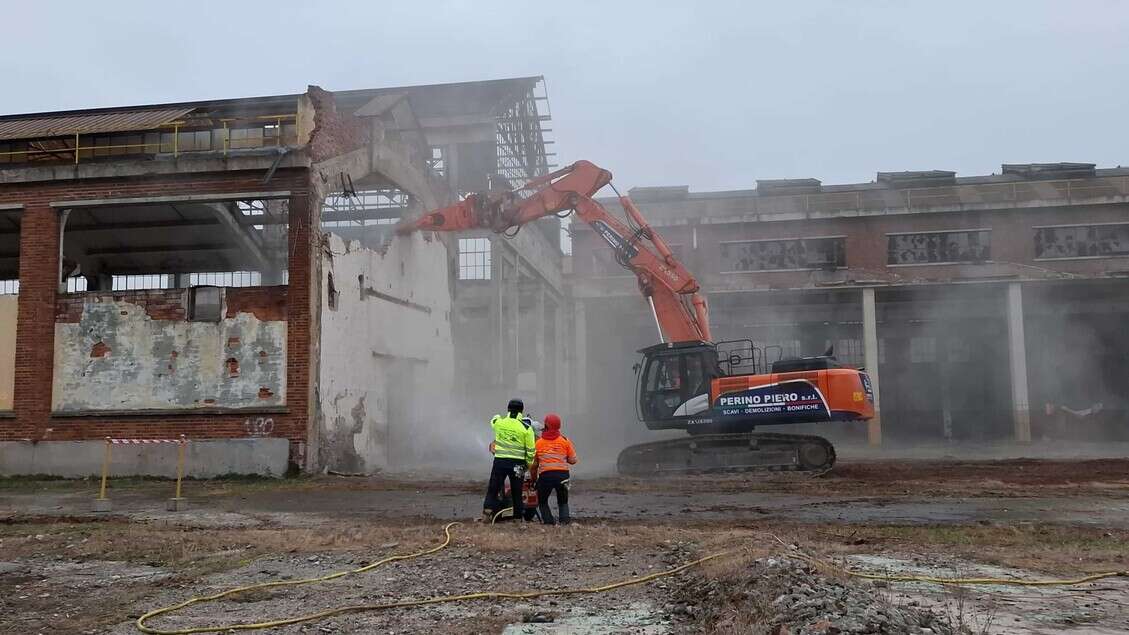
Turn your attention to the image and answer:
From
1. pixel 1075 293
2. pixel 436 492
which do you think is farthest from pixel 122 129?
pixel 1075 293

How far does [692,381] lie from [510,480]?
8365mm

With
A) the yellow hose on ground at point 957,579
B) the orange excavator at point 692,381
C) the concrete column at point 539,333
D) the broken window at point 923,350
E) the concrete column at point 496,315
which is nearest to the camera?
the yellow hose on ground at point 957,579

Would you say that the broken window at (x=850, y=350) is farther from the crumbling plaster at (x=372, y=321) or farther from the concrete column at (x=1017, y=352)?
the crumbling plaster at (x=372, y=321)

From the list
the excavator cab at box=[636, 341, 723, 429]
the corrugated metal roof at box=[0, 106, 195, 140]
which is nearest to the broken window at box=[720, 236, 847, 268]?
the excavator cab at box=[636, 341, 723, 429]

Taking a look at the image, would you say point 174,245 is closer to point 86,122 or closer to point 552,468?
point 86,122

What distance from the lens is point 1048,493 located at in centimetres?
1365

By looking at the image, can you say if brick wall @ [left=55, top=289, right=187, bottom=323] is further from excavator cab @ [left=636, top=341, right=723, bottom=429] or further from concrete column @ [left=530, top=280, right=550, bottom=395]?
concrete column @ [left=530, top=280, right=550, bottom=395]

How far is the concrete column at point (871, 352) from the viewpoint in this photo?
31578 millimetres

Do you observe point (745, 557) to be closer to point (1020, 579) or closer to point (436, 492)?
point (1020, 579)

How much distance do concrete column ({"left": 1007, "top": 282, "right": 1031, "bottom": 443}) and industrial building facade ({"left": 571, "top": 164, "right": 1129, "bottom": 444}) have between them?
0.19 ft

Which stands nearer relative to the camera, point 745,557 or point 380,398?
point 745,557

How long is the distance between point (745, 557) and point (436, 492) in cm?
847

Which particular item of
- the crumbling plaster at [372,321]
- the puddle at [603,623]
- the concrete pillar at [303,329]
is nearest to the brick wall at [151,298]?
the concrete pillar at [303,329]

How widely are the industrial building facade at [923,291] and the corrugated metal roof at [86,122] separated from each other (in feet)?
57.4
